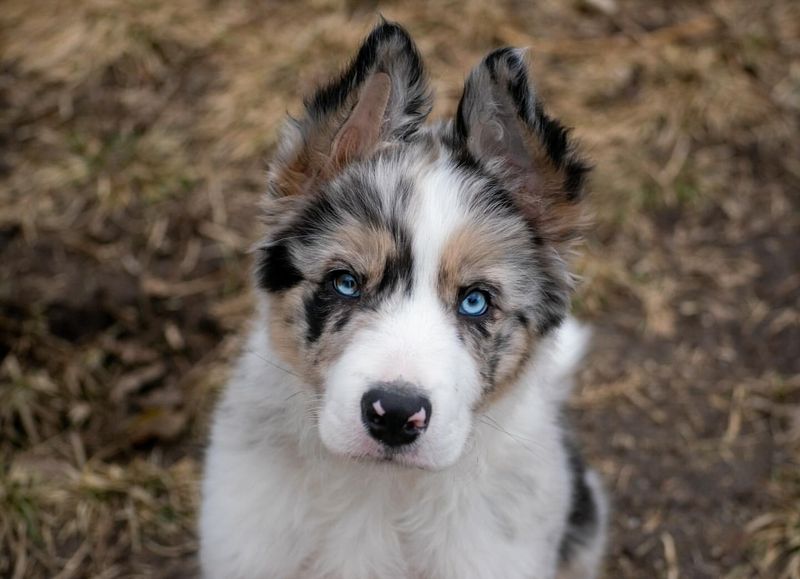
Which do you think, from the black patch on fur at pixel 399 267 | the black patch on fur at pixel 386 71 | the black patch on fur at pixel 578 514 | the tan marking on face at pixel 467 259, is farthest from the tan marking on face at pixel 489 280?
the black patch on fur at pixel 578 514

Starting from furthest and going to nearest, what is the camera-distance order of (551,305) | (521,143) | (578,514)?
1. (578,514)
2. (551,305)
3. (521,143)

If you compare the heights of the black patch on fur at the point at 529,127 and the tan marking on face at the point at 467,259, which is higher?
the black patch on fur at the point at 529,127

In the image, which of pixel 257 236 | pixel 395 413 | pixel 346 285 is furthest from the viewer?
pixel 257 236

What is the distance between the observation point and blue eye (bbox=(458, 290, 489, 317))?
3.25m

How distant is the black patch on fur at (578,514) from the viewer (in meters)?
4.21

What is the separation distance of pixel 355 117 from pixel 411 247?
0.56 m

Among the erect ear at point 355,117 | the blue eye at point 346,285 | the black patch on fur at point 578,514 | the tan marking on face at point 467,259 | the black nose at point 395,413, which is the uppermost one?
the erect ear at point 355,117

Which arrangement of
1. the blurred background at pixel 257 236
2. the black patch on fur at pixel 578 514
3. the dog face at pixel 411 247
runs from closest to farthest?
the dog face at pixel 411 247
the black patch on fur at pixel 578 514
the blurred background at pixel 257 236

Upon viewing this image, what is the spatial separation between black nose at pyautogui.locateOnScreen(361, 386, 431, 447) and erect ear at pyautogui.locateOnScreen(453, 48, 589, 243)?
925 millimetres

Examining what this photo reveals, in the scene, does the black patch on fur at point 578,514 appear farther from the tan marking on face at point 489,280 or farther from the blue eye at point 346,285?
the blue eye at point 346,285

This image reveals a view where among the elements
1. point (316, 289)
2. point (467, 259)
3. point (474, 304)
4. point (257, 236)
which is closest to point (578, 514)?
point (474, 304)

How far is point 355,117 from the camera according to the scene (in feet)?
11.2

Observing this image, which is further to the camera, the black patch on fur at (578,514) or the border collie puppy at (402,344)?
the black patch on fur at (578,514)

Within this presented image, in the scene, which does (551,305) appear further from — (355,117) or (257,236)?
(257,236)
